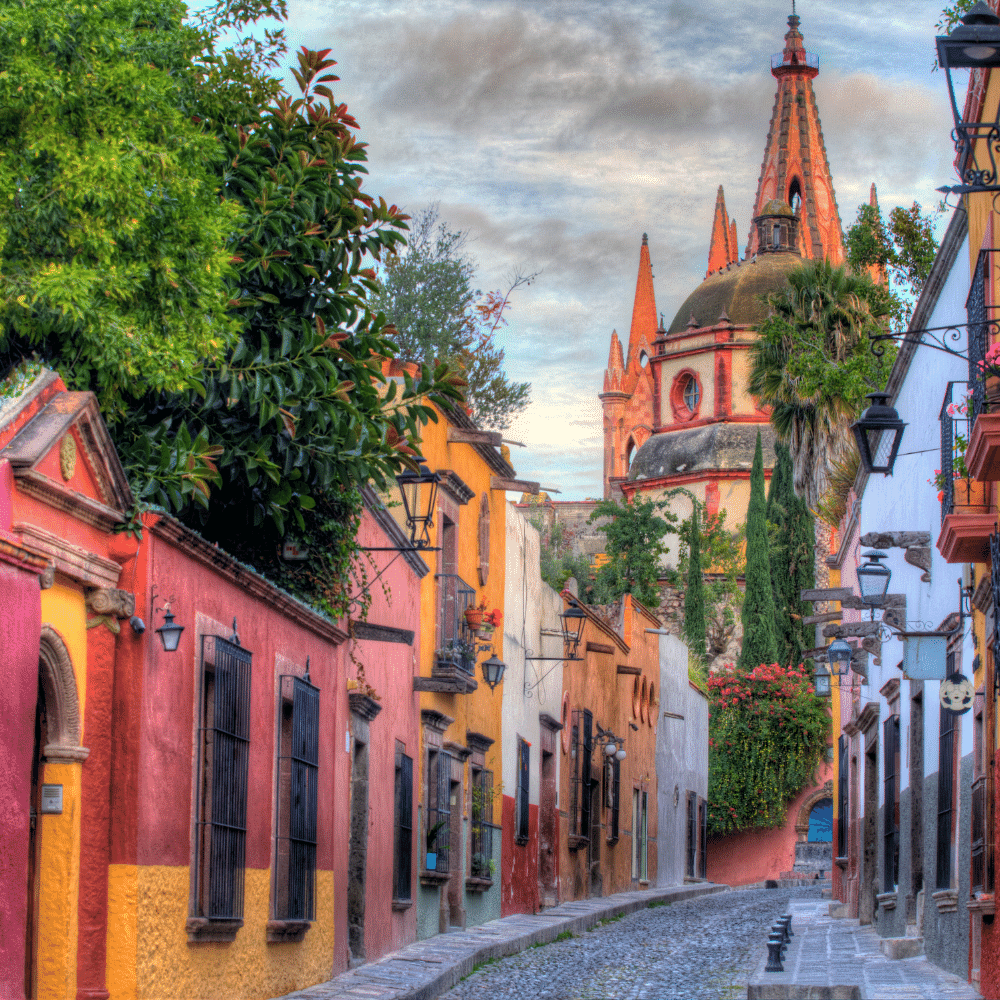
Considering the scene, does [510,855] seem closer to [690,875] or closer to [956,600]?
[956,600]

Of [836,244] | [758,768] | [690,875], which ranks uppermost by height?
[836,244]

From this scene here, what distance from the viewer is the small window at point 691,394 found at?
57.8 meters

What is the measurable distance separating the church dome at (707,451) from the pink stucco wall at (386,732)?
128 feet

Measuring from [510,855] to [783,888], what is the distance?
53.3ft

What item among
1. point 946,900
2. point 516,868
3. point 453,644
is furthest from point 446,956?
point 516,868

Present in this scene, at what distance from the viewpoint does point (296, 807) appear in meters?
12.4

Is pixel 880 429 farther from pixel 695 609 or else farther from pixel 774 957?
pixel 695 609

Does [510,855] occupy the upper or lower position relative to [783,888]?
upper

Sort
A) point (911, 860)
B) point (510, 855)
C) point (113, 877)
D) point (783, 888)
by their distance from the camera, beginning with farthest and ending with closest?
point (783, 888) → point (510, 855) → point (911, 860) → point (113, 877)

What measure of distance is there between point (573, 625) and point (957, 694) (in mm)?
16120

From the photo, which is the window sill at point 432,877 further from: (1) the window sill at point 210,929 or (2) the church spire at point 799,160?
(2) the church spire at point 799,160

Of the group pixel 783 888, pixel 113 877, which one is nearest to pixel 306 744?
pixel 113 877

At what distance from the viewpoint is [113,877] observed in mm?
8664

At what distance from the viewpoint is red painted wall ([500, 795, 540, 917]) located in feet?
75.1
